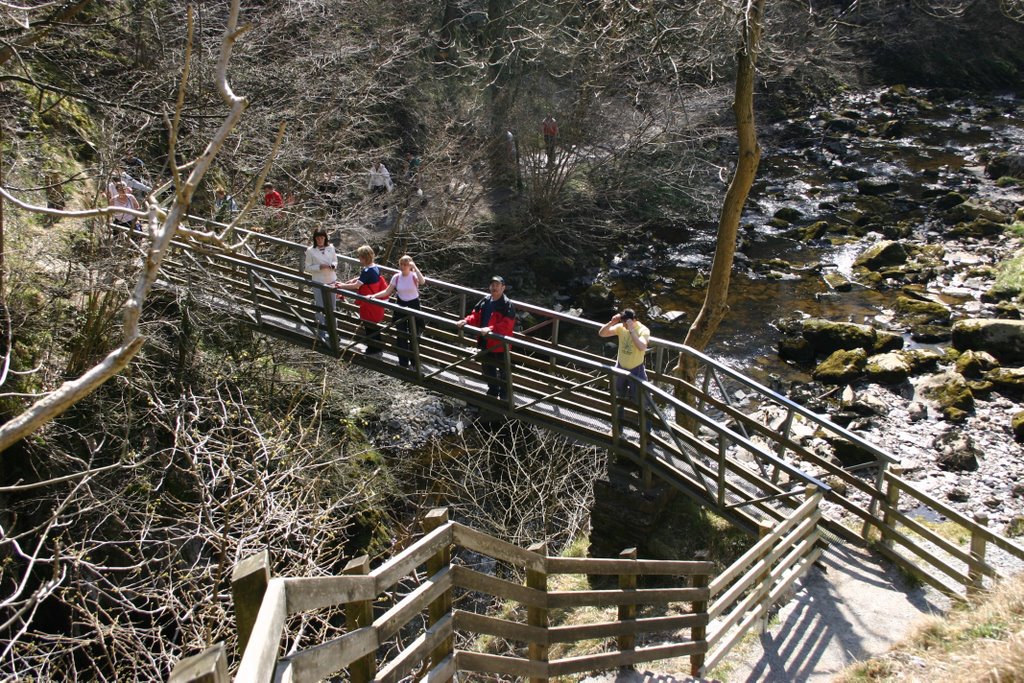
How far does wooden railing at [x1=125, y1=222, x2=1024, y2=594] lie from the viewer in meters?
7.72

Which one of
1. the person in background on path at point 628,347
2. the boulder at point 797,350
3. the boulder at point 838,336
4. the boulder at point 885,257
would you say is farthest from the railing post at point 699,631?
the boulder at point 885,257

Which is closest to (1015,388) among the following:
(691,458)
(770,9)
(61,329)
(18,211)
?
(770,9)

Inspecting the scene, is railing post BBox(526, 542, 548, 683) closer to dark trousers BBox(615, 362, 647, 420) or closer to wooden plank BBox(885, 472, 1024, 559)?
dark trousers BBox(615, 362, 647, 420)

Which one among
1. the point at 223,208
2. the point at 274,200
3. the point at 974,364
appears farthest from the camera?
the point at 974,364

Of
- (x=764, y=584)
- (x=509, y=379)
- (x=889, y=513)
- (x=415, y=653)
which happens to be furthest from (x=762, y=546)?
(x=415, y=653)

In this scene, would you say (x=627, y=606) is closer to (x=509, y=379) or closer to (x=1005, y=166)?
(x=509, y=379)

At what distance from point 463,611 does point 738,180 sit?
787 cm

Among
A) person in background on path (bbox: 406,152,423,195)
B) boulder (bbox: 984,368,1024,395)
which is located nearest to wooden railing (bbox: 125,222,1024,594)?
boulder (bbox: 984,368,1024,395)

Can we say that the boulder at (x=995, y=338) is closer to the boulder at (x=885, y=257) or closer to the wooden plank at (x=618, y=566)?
the boulder at (x=885, y=257)

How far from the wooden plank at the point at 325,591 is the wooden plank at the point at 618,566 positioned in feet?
5.32

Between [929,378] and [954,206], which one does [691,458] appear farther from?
[954,206]

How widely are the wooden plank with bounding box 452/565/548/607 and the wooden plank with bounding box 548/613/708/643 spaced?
0.35 meters

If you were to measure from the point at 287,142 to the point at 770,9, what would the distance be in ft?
31.4

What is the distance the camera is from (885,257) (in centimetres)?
2112
